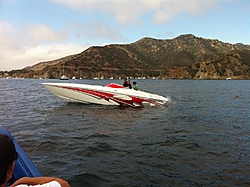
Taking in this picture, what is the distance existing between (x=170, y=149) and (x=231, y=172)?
2.38 meters

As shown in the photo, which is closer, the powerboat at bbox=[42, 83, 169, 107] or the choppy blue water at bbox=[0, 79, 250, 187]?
the choppy blue water at bbox=[0, 79, 250, 187]

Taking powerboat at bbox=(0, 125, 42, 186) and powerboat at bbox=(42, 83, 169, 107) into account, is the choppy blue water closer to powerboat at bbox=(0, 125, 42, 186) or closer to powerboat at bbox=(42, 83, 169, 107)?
powerboat at bbox=(0, 125, 42, 186)

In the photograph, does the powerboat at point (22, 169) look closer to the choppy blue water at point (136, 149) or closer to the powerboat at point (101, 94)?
the choppy blue water at point (136, 149)

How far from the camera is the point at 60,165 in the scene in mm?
6664

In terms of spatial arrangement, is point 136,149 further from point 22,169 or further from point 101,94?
point 101,94

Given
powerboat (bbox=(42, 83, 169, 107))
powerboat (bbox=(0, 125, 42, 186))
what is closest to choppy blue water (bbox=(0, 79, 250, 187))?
powerboat (bbox=(0, 125, 42, 186))

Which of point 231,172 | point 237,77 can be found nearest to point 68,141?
point 231,172

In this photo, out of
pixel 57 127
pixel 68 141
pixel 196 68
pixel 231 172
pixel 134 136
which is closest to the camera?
pixel 231 172

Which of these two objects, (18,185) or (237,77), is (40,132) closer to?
(18,185)

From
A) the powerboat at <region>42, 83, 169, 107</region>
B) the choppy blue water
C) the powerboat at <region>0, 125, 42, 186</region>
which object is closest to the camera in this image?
the powerboat at <region>0, 125, 42, 186</region>

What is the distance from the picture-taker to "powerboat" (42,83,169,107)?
18.5 metres

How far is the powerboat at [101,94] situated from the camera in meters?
18.5

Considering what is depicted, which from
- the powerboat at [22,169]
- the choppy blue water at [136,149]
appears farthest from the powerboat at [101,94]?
the powerboat at [22,169]

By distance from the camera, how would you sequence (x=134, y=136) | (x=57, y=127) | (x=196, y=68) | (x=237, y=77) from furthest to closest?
(x=196, y=68)
(x=237, y=77)
(x=57, y=127)
(x=134, y=136)
